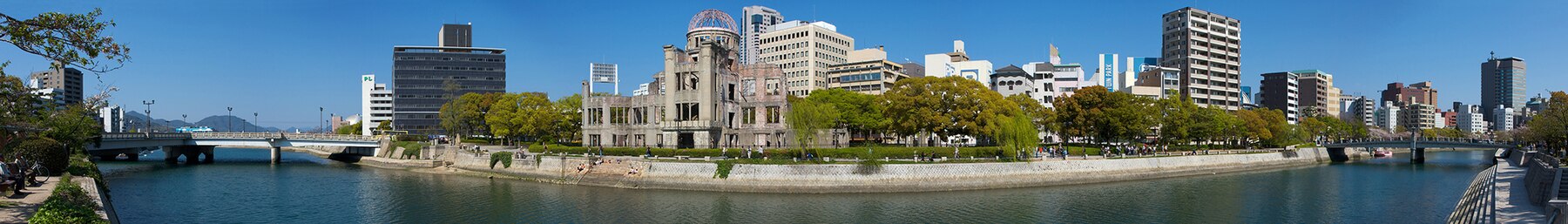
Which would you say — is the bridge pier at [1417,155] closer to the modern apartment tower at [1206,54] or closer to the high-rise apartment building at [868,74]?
the modern apartment tower at [1206,54]

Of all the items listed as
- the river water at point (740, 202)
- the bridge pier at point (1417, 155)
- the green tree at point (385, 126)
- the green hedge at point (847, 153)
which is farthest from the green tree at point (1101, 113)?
the green tree at point (385, 126)

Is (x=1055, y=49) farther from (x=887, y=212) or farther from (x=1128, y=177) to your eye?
(x=887, y=212)

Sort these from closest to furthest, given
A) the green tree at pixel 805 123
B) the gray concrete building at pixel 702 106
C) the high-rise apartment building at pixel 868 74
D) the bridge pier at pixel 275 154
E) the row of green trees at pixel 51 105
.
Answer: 1. the row of green trees at pixel 51 105
2. the green tree at pixel 805 123
3. the gray concrete building at pixel 702 106
4. the bridge pier at pixel 275 154
5. the high-rise apartment building at pixel 868 74

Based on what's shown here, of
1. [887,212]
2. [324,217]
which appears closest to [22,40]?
[324,217]

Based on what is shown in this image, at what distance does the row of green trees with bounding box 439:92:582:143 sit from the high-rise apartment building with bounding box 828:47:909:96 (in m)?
56.7

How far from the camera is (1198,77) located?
148 m

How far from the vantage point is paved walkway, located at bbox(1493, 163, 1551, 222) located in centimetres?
3082

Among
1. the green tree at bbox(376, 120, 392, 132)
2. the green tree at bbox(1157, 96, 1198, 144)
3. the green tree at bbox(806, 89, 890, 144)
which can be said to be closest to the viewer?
the green tree at bbox(806, 89, 890, 144)

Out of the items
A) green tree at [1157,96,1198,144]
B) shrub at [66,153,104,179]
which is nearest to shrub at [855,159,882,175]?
shrub at [66,153,104,179]

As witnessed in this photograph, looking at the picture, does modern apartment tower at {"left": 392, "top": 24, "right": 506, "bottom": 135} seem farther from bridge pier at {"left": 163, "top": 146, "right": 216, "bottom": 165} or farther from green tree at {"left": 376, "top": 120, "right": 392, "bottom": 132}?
bridge pier at {"left": 163, "top": 146, "right": 216, "bottom": 165}

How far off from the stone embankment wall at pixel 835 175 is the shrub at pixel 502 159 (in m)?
0.39

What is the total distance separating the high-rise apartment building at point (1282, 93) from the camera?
189250 millimetres

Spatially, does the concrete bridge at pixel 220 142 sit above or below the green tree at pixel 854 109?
below

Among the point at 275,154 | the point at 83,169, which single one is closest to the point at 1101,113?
the point at 83,169
